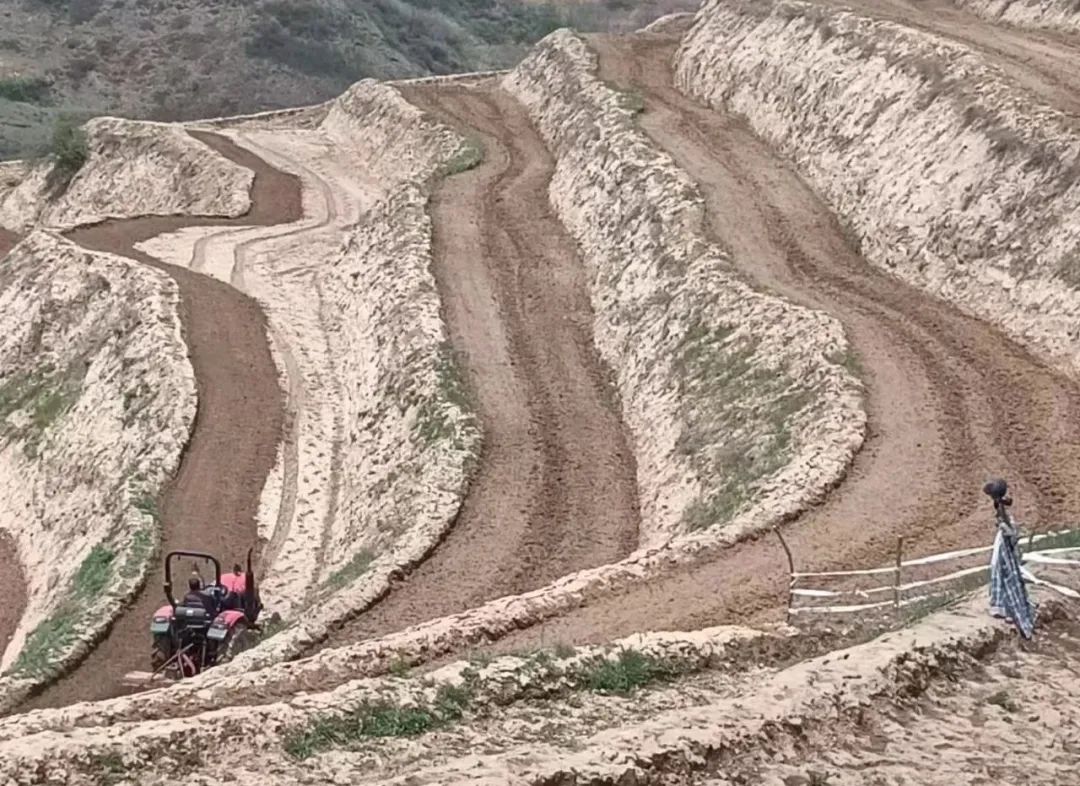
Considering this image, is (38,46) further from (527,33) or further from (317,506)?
(317,506)

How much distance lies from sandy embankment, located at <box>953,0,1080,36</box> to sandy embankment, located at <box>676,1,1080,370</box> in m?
5.59

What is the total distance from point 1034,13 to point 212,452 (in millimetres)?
28414

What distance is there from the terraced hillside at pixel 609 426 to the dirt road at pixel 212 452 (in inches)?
4.3

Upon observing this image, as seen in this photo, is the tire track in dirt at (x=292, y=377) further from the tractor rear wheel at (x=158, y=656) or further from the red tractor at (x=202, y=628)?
the tractor rear wheel at (x=158, y=656)

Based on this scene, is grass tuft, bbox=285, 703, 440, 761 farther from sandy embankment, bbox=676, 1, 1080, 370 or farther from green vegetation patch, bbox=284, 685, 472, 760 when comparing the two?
sandy embankment, bbox=676, 1, 1080, 370

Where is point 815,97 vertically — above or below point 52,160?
below

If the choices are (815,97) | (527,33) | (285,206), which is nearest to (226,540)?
(815,97)

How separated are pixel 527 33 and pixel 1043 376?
132m

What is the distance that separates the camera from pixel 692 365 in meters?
25.2

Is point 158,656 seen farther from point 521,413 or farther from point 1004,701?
point 1004,701

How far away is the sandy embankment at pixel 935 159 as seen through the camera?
24297mm

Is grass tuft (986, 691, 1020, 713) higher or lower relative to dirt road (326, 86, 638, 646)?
lower

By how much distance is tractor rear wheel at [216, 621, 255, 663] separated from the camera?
1927cm

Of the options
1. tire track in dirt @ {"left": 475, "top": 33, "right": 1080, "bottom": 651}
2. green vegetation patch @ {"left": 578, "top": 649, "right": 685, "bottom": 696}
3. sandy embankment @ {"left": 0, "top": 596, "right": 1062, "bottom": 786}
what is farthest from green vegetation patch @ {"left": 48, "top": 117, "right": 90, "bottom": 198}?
green vegetation patch @ {"left": 578, "top": 649, "right": 685, "bottom": 696}
